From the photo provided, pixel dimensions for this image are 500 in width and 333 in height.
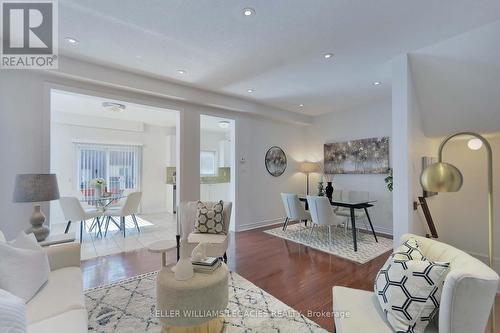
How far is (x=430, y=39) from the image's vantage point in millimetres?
2488

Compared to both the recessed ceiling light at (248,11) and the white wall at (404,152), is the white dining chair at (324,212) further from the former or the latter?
the recessed ceiling light at (248,11)

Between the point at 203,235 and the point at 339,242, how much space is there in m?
2.41

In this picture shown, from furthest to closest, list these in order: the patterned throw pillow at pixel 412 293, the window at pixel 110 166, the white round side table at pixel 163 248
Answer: the window at pixel 110 166 < the white round side table at pixel 163 248 < the patterned throw pillow at pixel 412 293

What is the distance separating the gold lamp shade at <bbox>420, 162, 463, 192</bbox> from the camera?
141cm

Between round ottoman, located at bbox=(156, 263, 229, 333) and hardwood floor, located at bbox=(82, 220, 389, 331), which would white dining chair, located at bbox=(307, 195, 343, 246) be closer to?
hardwood floor, located at bbox=(82, 220, 389, 331)

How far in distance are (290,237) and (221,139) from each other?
4.48 metres

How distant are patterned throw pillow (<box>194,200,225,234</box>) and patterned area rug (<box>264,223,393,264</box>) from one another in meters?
1.69

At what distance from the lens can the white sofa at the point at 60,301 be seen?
1.28m

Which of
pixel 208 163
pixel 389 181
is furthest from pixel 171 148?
pixel 389 181

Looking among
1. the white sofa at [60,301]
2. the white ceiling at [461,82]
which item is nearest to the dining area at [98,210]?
the white sofa at [60,301]

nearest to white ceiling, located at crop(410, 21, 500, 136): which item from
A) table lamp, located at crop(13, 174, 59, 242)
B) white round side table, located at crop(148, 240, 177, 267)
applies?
white round side table, located at crop(148, 240, 177, 267)

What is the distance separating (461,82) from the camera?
9.01 ft

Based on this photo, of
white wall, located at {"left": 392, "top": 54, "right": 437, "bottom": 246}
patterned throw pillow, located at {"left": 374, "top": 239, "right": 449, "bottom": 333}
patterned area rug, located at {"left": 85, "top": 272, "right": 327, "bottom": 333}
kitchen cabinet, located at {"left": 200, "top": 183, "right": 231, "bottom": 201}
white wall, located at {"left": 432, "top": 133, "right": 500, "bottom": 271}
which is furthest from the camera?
kitchen cabinet, located at {"left": 200, "top": 183, "right": 231, "bottom": 201}

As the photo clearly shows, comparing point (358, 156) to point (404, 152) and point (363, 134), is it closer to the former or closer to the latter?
point (363, 134)
